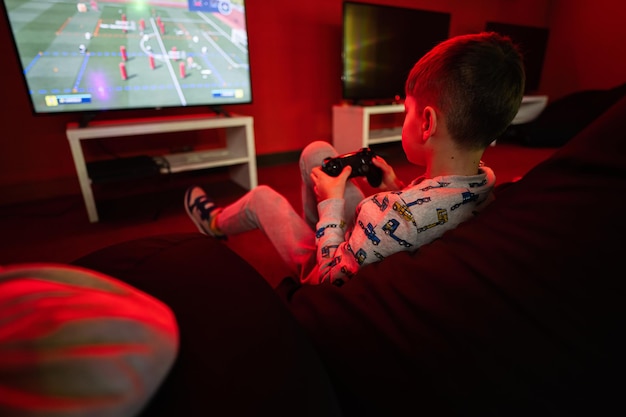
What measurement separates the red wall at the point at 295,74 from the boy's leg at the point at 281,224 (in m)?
1.66

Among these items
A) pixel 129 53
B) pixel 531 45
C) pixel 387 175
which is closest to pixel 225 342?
pixel 387 175

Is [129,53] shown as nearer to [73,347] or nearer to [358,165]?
[358,165]

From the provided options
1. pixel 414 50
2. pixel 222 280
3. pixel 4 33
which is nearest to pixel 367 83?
pixel 414 50

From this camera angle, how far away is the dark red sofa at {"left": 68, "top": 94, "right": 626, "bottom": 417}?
1.26 feet

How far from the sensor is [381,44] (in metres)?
2.75

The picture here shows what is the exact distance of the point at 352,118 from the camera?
2.71 m

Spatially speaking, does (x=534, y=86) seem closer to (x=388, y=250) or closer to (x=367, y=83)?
(x=367, y=83)

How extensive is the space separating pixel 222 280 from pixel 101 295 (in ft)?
0.62

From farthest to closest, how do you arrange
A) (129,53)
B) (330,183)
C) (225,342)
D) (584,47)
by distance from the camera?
(584,47), (129,53), (330,183), (225,342)

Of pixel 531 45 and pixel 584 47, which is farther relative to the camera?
pixel 584 47

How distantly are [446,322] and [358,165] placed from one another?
0.57 m

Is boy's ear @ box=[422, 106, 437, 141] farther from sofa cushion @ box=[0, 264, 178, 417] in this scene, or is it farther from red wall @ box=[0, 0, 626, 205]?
red wall @ box=[0, 0, 626, 205]

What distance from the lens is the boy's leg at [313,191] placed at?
1.03 meters

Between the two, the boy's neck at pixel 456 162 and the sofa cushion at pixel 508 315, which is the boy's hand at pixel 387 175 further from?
the sofa cushion at pixel 508 315
